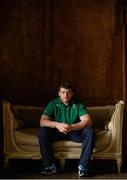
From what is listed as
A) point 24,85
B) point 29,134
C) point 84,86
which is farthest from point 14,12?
point 29,134

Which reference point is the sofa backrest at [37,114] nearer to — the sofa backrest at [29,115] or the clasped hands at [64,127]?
the sofa backrest at [29,115]

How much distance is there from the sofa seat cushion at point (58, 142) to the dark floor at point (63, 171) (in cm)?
26

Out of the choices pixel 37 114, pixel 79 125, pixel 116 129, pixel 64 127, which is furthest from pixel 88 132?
pixel 37 114

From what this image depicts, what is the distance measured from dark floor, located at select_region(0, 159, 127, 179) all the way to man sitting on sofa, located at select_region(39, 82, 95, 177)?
13 cm

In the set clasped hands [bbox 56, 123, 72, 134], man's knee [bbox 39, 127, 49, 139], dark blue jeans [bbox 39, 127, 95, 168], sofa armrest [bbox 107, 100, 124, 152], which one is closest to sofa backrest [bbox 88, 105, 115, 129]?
sofa armrest [bbox 107, 100, 124, 152]

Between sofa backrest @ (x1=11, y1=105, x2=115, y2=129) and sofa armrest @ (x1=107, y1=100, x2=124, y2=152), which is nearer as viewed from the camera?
sofa armrest @ (x1=107, y1=100, x2=124, y2=152)

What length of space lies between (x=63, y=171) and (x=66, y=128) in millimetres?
518

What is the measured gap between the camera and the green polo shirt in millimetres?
4809

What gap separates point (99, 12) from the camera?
18.0 feet

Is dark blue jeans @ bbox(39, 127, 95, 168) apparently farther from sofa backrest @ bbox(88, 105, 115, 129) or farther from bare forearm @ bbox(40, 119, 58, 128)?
sofa backrest @ bbox(88, 105, 115, 129)

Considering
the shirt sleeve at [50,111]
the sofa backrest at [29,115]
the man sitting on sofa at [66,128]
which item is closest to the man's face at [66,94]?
the man sitting on sofa at [66,128]

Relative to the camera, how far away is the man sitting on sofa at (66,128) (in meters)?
4.48

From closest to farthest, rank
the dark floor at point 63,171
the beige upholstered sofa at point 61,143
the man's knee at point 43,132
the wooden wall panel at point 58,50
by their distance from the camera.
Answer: the dark floor at point 63,171
the man's knee at point 43,132
the beige upholstered sofa at point 61,143
the wooden wall panel at point 58,50

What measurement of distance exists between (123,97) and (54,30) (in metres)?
1.28
